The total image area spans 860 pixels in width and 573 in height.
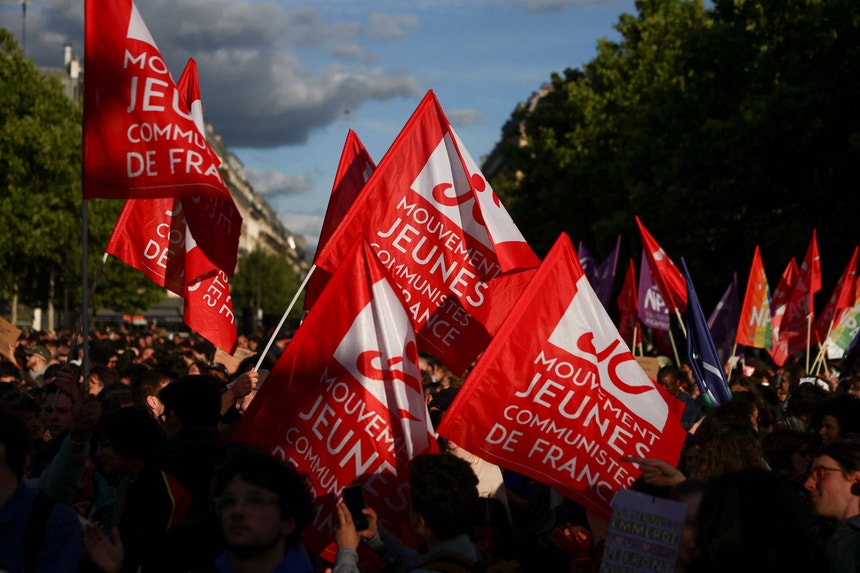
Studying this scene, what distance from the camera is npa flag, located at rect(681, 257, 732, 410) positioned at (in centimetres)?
983

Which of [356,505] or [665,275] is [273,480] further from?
[665,275]

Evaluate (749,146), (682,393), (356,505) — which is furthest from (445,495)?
(749,146)

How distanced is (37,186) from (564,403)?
39.2 m

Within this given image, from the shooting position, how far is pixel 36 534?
13.0 feet

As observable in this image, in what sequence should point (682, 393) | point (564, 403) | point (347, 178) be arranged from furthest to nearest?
point (682, 393) → point (347, 178) → point (564, 403)

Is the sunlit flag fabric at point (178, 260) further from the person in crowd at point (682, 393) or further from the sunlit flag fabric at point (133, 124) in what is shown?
the person in crowd at point (682, 393)

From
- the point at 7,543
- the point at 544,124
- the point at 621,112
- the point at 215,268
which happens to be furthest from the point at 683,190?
the point at 7,543

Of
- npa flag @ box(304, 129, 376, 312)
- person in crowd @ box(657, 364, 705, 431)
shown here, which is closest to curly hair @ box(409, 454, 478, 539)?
npa flag @ box(304, 129, 376, 312)

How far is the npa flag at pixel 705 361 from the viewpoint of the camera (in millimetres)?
9828

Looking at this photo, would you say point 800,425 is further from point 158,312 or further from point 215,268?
point 158,312

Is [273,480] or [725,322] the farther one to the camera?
[725,322]

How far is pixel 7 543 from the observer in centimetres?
398

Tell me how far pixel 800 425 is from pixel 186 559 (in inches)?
234

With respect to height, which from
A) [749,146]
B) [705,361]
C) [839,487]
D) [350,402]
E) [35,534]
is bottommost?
[35,534]
